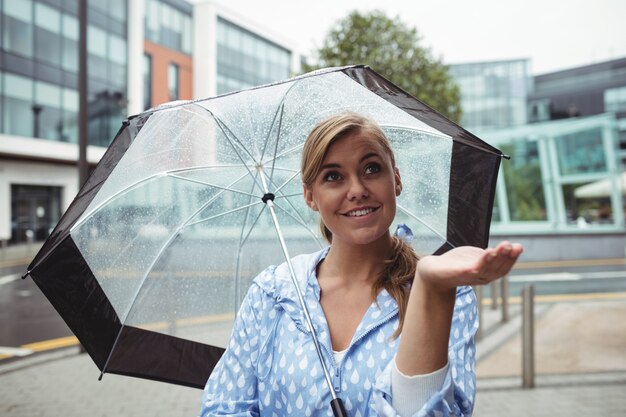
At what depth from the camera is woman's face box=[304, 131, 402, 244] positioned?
1430 mm

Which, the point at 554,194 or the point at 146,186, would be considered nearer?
the point at 146,186

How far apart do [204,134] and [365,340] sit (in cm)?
112

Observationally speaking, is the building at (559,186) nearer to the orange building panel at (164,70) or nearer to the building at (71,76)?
the building at (71,76)

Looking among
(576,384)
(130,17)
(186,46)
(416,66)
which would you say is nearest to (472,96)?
(186,46)

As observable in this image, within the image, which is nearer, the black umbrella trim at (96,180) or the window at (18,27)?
the black umbrella trim at (96,180)

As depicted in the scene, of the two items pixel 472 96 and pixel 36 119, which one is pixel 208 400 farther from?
pixel 472 96

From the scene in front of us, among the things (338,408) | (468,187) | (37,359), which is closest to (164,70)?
(37,359)

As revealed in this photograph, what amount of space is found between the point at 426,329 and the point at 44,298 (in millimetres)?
11649

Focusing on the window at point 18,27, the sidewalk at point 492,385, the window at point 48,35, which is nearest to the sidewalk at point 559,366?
the sidewalk at point 492,385

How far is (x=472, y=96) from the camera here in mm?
51000

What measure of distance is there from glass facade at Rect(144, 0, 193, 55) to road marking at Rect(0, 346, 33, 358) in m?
30.8

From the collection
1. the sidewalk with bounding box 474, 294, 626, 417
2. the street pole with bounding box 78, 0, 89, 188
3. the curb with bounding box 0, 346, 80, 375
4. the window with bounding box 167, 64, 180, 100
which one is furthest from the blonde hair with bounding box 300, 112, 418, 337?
the window with bounding box 167, 64, 180, 100

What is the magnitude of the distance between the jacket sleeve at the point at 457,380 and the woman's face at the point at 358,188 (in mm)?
295

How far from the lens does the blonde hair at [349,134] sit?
143 centimetres
